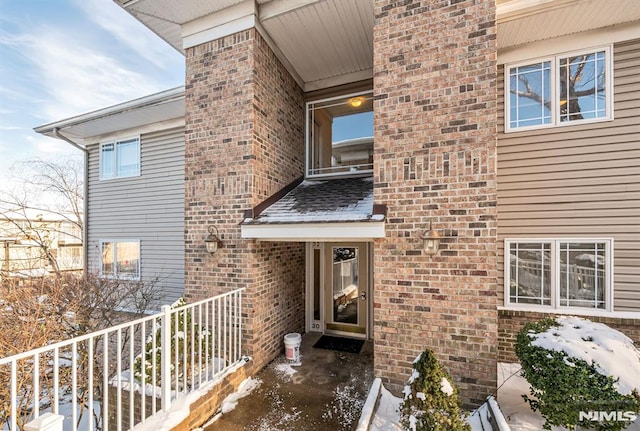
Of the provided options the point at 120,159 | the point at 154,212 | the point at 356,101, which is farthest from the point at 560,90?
the point at 120,159

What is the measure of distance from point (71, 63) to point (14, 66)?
1.69m

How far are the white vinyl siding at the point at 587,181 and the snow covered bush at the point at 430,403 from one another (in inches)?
121

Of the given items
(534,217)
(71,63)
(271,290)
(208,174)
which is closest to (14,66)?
(71,63)

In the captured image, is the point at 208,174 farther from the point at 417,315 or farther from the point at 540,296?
the point at 540,296

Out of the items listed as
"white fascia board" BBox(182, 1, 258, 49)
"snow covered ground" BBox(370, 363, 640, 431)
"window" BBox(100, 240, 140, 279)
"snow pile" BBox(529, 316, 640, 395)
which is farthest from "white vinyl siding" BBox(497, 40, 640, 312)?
"window" BBox(100, 240, 140, 279)

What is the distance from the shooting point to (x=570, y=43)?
4613mm

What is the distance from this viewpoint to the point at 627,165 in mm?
4422

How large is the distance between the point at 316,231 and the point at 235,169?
173 cm

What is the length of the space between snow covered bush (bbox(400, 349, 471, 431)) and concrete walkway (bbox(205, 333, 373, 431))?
1.02 m

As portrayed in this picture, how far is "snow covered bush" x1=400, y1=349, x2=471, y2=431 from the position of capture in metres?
2.48

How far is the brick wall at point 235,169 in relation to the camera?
15.0 feet

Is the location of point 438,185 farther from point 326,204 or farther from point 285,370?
point 285,370

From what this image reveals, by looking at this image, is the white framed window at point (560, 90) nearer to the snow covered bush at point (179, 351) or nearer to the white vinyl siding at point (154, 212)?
the snow covered bush at point (179, 351)

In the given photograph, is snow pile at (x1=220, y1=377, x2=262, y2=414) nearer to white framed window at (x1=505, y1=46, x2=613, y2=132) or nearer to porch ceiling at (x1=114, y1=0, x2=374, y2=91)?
porch ceiling at (x1=114, y1=0, x2=374, y2=91)
